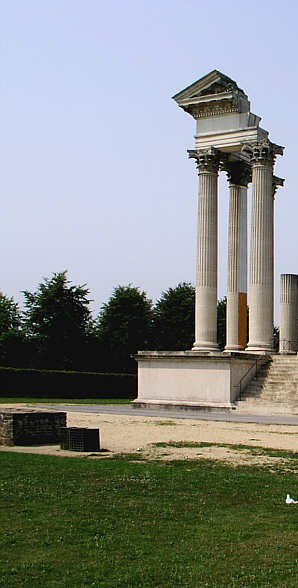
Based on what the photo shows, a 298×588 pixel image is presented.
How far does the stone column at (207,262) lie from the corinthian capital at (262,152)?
2.51 metres

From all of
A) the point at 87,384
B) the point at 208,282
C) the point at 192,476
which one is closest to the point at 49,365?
the point at 87,384

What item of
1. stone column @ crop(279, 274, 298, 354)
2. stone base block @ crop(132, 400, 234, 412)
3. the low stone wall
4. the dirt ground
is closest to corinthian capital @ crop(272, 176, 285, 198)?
stone column @ crop(279, 274, 298, 354)

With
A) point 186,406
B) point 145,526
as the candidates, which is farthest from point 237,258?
point 145,526

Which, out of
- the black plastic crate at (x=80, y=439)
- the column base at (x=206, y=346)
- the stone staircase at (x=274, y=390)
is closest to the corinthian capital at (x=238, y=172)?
the column base at (x=206, y=346)

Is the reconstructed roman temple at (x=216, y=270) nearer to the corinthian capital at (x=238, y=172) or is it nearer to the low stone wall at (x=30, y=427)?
the corinthian capital at (x=238, y=172)

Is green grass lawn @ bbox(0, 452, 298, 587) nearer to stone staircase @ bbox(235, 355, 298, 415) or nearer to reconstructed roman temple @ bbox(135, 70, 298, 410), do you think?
stone staircase @ bbox(235, 355, 298, 415)

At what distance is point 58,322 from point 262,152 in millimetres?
35858

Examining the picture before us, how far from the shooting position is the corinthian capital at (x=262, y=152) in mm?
46031

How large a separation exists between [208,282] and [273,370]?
252 inches

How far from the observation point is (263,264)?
149 feet

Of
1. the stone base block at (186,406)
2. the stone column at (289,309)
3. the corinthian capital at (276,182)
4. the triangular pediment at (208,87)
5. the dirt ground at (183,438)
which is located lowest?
the stone base block at (186,406)

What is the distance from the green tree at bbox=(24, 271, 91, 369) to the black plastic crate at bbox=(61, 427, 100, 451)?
53622 millimetres

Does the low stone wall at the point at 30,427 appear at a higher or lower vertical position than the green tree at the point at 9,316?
lower

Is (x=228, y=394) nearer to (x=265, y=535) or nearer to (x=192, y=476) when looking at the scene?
(x=192, y=476)
